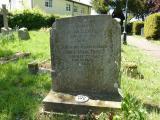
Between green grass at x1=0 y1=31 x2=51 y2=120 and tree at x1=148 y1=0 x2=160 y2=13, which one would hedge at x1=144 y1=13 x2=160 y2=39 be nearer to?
tree at x1=148 y1=0 x2=160 y2=13

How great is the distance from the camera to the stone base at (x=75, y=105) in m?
5.34

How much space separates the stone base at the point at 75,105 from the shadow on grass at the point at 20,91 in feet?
1.08

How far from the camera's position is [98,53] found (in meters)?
5.79

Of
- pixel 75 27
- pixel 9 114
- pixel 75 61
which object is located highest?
pixel 75 27

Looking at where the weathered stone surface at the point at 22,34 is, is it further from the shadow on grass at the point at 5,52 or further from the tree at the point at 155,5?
the tree at the point at 155,5

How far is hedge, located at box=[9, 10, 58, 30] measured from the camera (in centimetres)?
3161

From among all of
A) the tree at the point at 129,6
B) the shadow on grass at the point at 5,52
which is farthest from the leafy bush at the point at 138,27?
the shadow on grass at the point at 5,52

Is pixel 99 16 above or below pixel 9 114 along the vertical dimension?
above

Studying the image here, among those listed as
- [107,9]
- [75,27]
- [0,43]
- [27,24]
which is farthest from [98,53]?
[107,9]

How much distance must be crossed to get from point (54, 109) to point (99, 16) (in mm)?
1822

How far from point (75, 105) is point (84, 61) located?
89 centimetres

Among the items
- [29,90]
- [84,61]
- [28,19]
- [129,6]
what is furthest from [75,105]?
[129,6]

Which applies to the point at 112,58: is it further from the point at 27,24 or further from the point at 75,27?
the point at 27,24

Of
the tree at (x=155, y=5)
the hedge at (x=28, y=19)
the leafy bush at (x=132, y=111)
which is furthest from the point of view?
the tree at (x=155, y=5)
